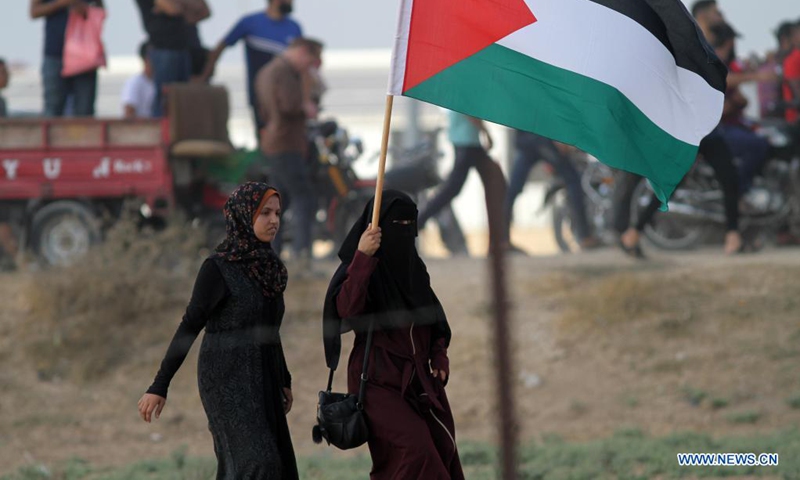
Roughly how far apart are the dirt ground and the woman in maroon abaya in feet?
12.2


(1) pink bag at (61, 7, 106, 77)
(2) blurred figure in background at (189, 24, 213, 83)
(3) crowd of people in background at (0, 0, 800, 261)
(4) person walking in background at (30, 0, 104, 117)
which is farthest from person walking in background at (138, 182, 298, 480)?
(2) blurred figure in background at (189, 24, 213, 83)

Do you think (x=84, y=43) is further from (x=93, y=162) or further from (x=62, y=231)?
(x=62, y=231)

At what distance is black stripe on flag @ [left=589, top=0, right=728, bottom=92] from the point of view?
Answer: 5.08 m

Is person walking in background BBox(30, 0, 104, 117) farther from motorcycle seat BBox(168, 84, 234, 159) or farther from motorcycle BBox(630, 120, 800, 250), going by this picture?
motorcycle BBox(630, 120, 800, 250)

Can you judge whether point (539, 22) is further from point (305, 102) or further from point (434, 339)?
point (305, 102)

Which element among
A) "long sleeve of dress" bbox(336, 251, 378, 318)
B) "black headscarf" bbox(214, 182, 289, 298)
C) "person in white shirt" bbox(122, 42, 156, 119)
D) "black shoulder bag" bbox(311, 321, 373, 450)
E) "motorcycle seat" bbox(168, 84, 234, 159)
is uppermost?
"person in white shirt" bbox(122, 42, 156, 119)

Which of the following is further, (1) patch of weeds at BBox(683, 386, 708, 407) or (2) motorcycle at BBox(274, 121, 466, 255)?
(2) motorcycle at BBox(274, 121, 466, 255)

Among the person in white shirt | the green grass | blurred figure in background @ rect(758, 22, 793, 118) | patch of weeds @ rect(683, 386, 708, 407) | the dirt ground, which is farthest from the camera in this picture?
blurred figure in background @ rect(758, 22, 793, 118)

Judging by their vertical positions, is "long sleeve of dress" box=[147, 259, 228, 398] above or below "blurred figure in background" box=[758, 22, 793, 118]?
below

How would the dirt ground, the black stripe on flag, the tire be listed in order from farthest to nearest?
the tire < the dirt ground < the black stripe on flag

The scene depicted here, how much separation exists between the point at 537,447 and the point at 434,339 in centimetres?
318

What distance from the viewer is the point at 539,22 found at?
4.90 meters

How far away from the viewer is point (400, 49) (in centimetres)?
475

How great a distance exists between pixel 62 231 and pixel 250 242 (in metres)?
6.56
